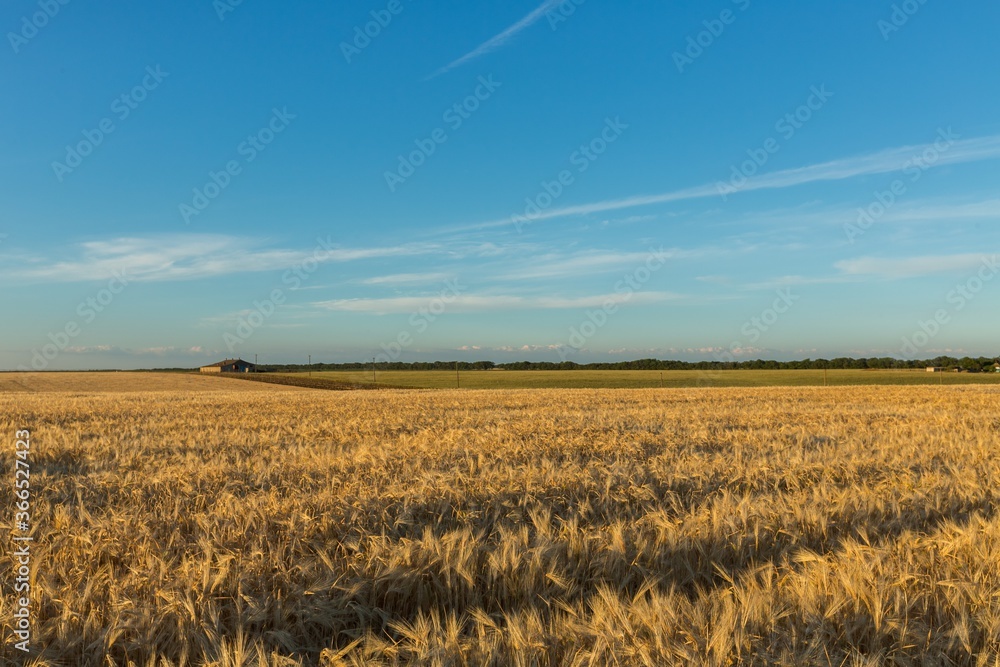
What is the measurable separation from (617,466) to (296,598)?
4134 millimetres

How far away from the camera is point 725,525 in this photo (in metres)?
4.11

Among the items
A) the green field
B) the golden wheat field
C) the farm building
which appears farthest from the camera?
the farm building

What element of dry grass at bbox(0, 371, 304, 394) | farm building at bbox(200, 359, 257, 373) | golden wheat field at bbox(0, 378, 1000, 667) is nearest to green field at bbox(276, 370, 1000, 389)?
dry grass at bbox(0, 371, 304, 394)

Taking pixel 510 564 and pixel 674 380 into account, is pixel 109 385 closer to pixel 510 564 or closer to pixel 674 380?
pixel 674 380

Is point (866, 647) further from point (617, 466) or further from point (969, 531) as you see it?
point (617, 466)

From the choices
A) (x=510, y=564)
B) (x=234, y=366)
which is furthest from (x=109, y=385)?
(x=234, y=366)

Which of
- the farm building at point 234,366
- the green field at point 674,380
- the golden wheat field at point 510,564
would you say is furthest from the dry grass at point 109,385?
the farm building at point 234,366

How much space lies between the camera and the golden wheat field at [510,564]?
2457 millimetres

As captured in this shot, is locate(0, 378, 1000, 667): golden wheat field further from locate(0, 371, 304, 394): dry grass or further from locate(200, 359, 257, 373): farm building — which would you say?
locate(200, 359, 257, 373): farm building

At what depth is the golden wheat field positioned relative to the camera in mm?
2457

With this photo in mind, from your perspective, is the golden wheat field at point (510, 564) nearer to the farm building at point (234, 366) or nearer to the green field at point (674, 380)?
the green field at point (674, 380)

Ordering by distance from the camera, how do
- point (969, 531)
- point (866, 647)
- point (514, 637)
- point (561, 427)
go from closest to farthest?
1. point (514, 637)
2. point (866, 647)
3. point (969, 531)
4. point (561, 427)

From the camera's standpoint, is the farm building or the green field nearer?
the green field

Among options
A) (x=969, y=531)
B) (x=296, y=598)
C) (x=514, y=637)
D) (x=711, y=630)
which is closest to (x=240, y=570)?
(x=296, y=598)
